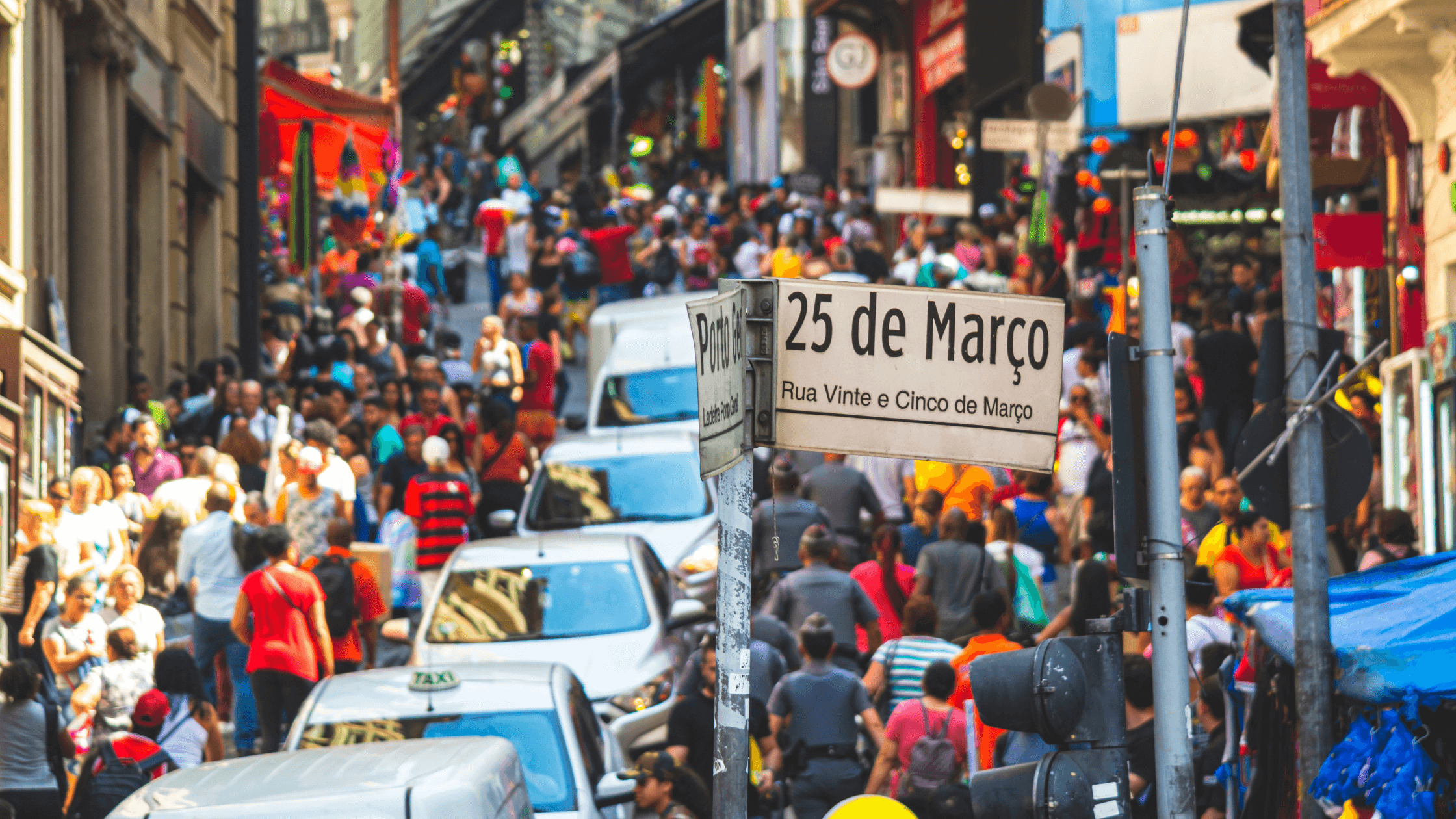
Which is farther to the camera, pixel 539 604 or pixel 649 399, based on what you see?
pixel 649 399

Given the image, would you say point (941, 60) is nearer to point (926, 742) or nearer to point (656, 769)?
point (926, 742)

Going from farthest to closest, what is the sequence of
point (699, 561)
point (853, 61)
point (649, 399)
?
point (853, 61) → point (649, 399) → point (699, 561)

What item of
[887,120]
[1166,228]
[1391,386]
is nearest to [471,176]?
[887,120]

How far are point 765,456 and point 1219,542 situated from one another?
263 inches

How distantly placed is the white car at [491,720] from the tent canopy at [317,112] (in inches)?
909

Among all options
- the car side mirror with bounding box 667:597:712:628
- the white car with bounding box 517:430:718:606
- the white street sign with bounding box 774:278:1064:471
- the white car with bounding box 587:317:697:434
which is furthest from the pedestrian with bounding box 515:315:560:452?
the white street sign with bounding box 774:278:1064:471

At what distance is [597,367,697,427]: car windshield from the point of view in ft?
68.3

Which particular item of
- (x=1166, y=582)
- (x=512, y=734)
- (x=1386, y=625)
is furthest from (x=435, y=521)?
(x=1166, y=582)

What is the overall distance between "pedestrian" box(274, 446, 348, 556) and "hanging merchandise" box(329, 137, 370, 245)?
1726 centimetres

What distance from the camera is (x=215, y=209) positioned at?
31.0 m

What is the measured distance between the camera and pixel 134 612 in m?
12.5

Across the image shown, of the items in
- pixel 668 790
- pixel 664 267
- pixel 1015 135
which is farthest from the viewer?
pixel 664 267

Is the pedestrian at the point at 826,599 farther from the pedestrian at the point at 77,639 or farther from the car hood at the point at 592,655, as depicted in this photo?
the pedestrian at the point at 77,639

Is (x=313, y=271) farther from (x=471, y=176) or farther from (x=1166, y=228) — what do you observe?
(x=1166, y=228)
